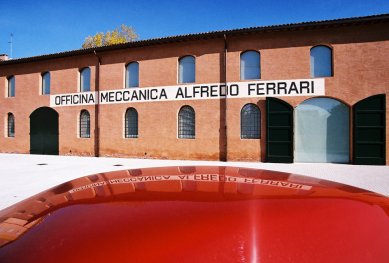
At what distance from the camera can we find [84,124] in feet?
47.7

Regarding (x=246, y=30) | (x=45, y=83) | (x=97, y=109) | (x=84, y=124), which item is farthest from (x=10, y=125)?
(x=246, y=30)

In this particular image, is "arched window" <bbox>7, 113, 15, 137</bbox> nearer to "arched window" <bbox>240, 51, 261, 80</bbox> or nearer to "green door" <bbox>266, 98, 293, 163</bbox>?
"arched window" <bbox>240, 51, 261, 80</bbox>

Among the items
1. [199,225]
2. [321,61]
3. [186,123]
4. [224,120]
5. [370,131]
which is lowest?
[199,225]

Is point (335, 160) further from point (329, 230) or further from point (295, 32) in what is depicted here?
point (329, 230)

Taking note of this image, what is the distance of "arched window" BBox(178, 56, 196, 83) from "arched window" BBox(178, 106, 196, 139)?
157cm

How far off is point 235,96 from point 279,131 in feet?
9.10

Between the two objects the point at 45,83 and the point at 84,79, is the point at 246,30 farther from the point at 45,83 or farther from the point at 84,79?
the point at 45,83

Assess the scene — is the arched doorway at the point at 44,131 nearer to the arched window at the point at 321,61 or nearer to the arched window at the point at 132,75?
the arched window at the point at 132,75

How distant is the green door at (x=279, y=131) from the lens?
1097 centimetres

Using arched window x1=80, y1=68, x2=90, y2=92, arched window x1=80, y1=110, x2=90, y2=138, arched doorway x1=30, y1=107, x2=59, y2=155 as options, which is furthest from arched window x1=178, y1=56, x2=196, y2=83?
arched doorway x1=30, y1=107, x2=59, y2=155

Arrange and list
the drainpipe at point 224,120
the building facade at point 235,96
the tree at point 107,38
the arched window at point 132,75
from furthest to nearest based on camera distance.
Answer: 1. the tree at point 107,38
2. the arched window at point 132,75
3. the drainpipe at point 224,120
4. the building facade at point 235,96

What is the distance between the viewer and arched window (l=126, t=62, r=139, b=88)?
1348 cm

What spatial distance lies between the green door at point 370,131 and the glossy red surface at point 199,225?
10.6m

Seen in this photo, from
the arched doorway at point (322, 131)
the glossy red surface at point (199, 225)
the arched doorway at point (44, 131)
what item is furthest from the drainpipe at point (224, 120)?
the arched doorway at point (44, 131)
